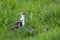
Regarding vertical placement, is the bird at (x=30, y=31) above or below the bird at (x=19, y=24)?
below

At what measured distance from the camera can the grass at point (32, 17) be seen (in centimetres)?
806

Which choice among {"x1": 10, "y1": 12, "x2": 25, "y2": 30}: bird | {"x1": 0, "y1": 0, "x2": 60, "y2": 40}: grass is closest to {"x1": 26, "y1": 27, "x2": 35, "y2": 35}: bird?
{"x1": 0, "y1": 0, "x2": 60, "y2": 40}: grass

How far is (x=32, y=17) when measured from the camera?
29.7 ft

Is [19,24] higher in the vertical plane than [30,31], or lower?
higher

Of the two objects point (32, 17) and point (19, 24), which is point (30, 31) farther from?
point (32, 17)

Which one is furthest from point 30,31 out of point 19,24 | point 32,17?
point 32,17

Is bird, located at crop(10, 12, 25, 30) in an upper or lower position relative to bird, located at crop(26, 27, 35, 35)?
upper

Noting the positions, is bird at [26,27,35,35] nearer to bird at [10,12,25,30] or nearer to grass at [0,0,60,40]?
grass at [0,0,60,40]

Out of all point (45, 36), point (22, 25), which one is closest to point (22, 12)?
point (22, 25)

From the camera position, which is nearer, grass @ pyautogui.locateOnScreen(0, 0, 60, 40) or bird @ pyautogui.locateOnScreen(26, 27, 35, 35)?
grass @ pyautogui.locateOnScreen(0, 0, 60, 40)

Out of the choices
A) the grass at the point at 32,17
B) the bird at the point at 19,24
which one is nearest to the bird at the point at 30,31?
the grass at the point at 32,17

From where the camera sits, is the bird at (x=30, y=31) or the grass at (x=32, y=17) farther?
the bird at (x=30, y=31)

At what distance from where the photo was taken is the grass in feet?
26.5

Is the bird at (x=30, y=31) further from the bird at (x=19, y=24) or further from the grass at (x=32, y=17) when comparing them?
the bird at (x=19, y=24)
